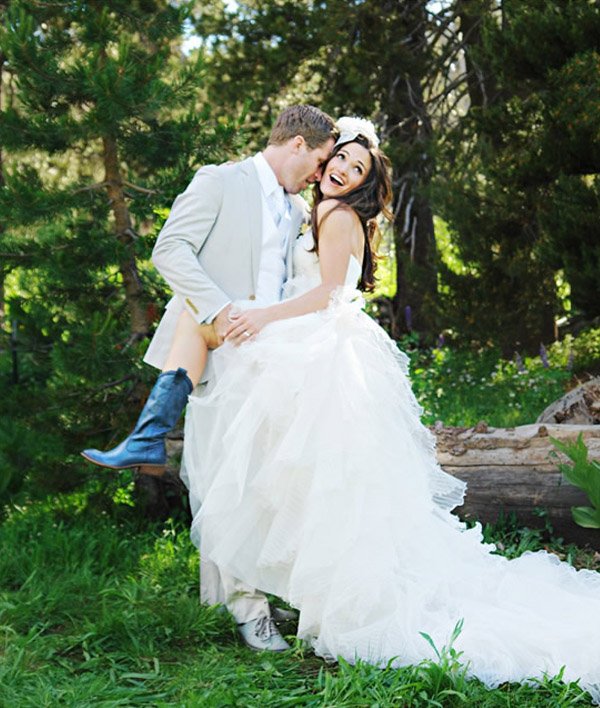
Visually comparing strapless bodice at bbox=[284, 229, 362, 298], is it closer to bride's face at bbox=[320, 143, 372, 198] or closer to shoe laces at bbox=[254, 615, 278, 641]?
bride's face at bbox=[320, 143, 372, 198]

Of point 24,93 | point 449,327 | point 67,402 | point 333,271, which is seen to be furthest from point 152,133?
point 449,327

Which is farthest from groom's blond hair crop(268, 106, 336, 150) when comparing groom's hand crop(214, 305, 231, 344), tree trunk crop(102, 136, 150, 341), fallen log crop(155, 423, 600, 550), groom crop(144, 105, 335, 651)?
fallen log crop(155, 423, 600, 550)

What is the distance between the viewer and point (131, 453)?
351 centimetres

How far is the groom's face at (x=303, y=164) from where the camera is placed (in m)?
3.81

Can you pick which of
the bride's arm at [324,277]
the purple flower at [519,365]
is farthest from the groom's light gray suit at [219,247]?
the purple flower at [519,365]

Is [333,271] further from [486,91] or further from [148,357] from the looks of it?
[486,91]

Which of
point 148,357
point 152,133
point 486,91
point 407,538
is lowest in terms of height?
point 407,538

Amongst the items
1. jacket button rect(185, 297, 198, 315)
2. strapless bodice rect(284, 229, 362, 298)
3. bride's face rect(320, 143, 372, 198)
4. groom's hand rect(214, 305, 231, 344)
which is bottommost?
groom's hand rect(214, 305, 231, 344)

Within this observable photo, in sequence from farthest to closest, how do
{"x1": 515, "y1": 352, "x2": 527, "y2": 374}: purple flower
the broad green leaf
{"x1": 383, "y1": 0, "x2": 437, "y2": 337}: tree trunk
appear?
{"x1": 383, "y1": 0, "x2": 437, "y2": 337}: tree trunk < {"x1": 515, "y1": 352, "x2": 527, "y2": 374}: purple flower < the broad green leaf

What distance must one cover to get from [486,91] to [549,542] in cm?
622

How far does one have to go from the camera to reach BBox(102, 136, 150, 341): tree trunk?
16.7 ft

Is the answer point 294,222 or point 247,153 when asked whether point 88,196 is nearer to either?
point 294,222

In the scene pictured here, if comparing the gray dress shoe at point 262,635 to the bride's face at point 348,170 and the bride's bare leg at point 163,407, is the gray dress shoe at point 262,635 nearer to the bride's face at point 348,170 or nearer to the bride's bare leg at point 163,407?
the bride's bare leg at point 163,407

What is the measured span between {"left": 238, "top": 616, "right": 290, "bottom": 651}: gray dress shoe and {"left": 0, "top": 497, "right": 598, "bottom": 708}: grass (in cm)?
6
